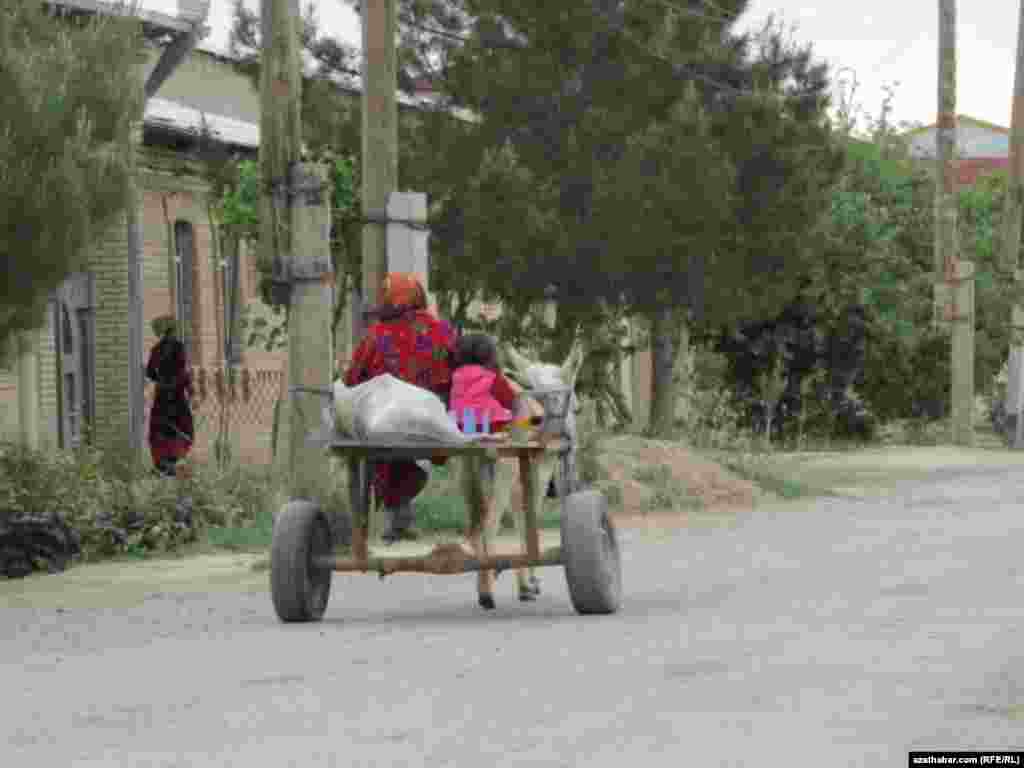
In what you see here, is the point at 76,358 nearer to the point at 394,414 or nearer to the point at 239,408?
the point at 239,408

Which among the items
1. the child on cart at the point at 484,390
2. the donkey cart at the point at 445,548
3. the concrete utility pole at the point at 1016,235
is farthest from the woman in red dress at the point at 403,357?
the concrete utility pole at the point at 1016,235

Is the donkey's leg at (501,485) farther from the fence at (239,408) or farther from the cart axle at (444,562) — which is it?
the fence at (239,408)

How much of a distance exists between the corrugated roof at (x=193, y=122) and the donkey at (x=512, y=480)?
1271 cm

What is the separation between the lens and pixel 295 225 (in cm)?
1891

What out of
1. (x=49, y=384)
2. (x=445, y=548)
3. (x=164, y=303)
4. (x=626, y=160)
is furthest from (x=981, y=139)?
(x=445, y=548)

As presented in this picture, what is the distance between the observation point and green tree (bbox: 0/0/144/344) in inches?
648

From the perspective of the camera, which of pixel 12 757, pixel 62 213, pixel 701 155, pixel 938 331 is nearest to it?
pixel 12 757

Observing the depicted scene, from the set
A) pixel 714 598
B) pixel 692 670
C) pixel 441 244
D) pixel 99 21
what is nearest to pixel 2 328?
pixel 99 21

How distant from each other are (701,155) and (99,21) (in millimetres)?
13880

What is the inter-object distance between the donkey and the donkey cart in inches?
2.2

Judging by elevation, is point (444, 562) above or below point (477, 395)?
below

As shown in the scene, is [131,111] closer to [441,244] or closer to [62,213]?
[62,213]

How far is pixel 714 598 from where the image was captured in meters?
15.1

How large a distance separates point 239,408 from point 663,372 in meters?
6.09
